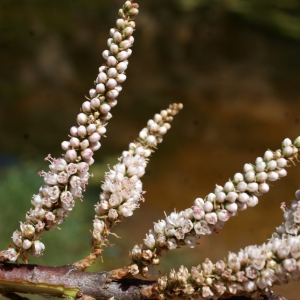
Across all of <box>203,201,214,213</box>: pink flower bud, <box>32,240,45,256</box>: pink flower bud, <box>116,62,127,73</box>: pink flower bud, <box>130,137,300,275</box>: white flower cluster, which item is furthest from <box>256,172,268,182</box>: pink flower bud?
<box>32,240,45,256</box>: pink flower bud

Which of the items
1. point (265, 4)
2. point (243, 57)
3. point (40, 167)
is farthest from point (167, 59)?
point (40, 167)

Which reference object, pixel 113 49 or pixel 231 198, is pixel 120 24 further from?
pixel 231 198

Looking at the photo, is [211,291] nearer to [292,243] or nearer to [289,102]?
[292,243]

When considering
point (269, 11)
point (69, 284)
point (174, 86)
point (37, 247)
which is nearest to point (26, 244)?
point (37, 247)

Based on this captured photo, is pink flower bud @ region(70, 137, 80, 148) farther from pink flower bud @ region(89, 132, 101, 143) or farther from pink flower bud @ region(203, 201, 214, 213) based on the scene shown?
pink flower bud @ region(203, 201, 214, 213)

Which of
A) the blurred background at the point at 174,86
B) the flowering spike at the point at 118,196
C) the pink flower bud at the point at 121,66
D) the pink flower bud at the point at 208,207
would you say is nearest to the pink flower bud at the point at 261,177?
the pink flower bud at the point at 208,207

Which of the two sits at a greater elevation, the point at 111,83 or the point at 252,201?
the point at 111,83

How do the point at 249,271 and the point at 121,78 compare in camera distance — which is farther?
the point at 121,78

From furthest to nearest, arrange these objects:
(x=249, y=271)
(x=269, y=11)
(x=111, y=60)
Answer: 1. (x=269, y=11)
2. (x=111, y=60)
3. (x=249, y=271)
